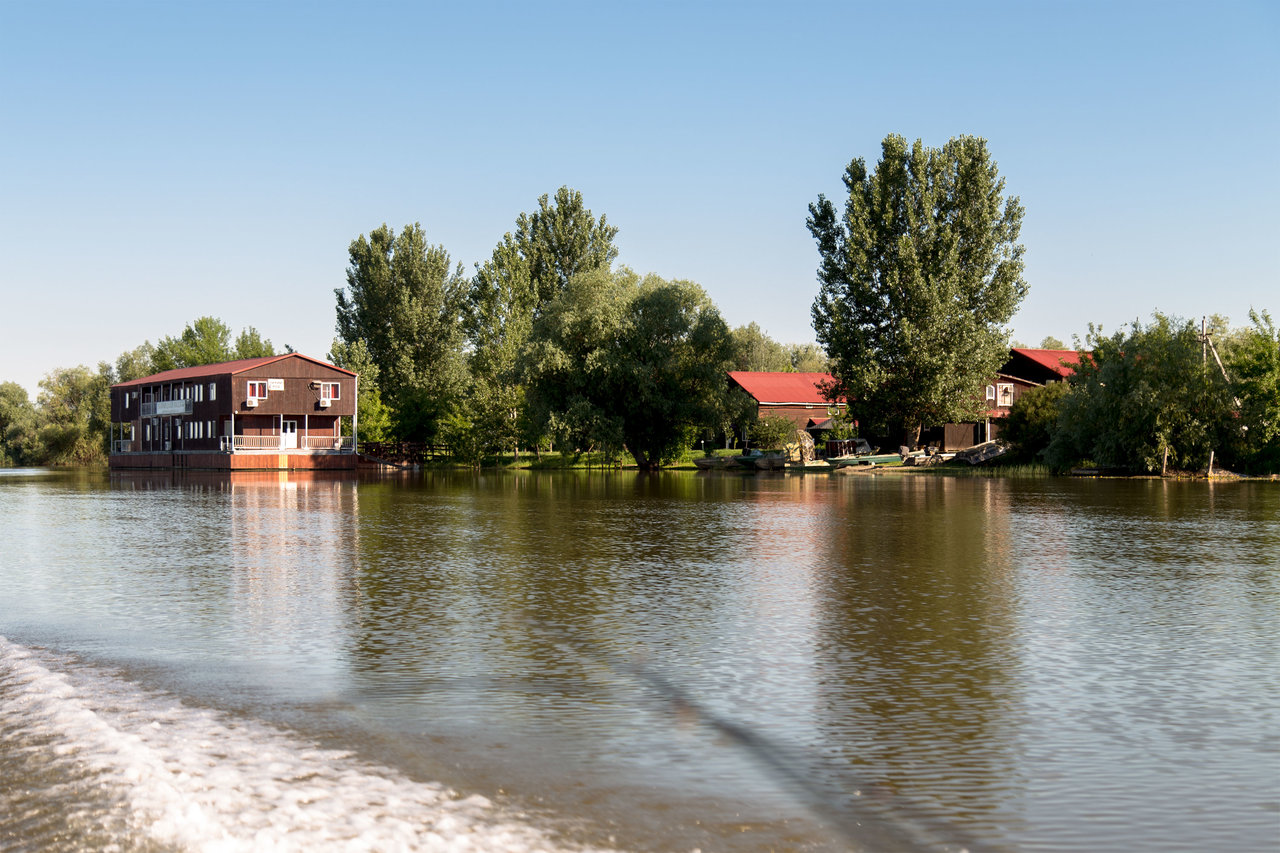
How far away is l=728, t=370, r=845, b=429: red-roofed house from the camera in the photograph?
274 ft

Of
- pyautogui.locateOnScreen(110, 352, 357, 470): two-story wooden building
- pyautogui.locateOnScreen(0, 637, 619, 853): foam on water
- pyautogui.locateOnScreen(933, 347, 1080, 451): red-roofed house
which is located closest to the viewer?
pyautogui.locateOnScreen(0, 637, 619, 853): foam on water

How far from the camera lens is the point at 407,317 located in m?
96.4

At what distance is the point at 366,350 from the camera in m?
94.6

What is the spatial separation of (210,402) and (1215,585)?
81.0 m

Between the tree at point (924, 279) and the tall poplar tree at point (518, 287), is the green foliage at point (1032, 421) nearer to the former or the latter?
the tree at point (924, 279)

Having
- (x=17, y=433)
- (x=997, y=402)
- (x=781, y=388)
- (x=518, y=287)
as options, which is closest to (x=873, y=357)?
(x=997, y=402)

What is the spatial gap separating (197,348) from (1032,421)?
9570 centimetres

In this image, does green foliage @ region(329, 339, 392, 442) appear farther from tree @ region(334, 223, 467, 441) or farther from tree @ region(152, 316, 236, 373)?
tree @ region(152, 316, 236, 373)

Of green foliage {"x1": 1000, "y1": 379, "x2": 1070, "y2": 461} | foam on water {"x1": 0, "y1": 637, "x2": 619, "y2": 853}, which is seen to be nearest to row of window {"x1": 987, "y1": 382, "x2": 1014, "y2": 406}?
green foliage {"x1": 1000, "y1": 379, "x2": 1070, "y2": 461}

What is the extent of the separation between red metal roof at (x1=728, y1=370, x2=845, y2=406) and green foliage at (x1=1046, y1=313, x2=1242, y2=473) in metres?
27.4

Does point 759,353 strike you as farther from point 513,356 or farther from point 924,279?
point 924,279

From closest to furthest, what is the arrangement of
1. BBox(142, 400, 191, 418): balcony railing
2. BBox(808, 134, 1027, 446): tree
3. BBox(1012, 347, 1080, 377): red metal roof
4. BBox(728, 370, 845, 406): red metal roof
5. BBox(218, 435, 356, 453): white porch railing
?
BBox(808, 134, 1027, 446): tree, BBox(1012, 347, 1080, 377): red metal roof, BBox(218, 435, 356, 453): white porch railing, BBox(728, 370, 845, 406): red metal roof, BBox(142, 400, 191, 418): balcony railing

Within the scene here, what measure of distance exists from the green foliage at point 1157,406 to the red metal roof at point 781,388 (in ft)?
89.9

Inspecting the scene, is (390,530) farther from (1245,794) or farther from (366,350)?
(366,350)
